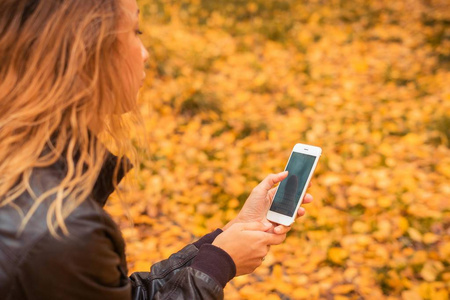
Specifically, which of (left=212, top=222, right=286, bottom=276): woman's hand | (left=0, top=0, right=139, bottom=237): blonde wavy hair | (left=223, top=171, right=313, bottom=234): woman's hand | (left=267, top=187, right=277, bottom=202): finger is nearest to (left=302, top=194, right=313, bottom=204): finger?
(left=223, top=171, right=313, bottom=234): woman's hand

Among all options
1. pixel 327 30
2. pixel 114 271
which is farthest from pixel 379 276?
pixel 327 30

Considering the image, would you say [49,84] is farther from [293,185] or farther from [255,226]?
[293,185]

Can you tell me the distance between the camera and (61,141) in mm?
1187

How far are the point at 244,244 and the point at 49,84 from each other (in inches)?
34.8

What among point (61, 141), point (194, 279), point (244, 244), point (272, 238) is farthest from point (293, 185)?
point (61, 141)

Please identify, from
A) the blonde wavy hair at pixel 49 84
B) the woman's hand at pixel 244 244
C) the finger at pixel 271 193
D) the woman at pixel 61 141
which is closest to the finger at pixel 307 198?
the finger at pixel 271 193

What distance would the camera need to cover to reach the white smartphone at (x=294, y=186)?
1.92 metres

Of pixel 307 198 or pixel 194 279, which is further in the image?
pixel 307 198

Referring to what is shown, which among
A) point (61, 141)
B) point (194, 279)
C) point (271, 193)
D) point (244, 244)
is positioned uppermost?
point (61, 141)

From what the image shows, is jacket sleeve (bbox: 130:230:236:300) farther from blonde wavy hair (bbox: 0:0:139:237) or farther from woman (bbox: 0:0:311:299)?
blonde wavy hair (bbox: 0:0:139:237)

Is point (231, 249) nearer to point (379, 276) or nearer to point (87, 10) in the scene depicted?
point (87, 10)

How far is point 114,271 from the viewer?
1218 mm

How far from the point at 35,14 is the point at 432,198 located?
280cm

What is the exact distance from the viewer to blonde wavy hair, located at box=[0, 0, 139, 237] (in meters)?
1.16
